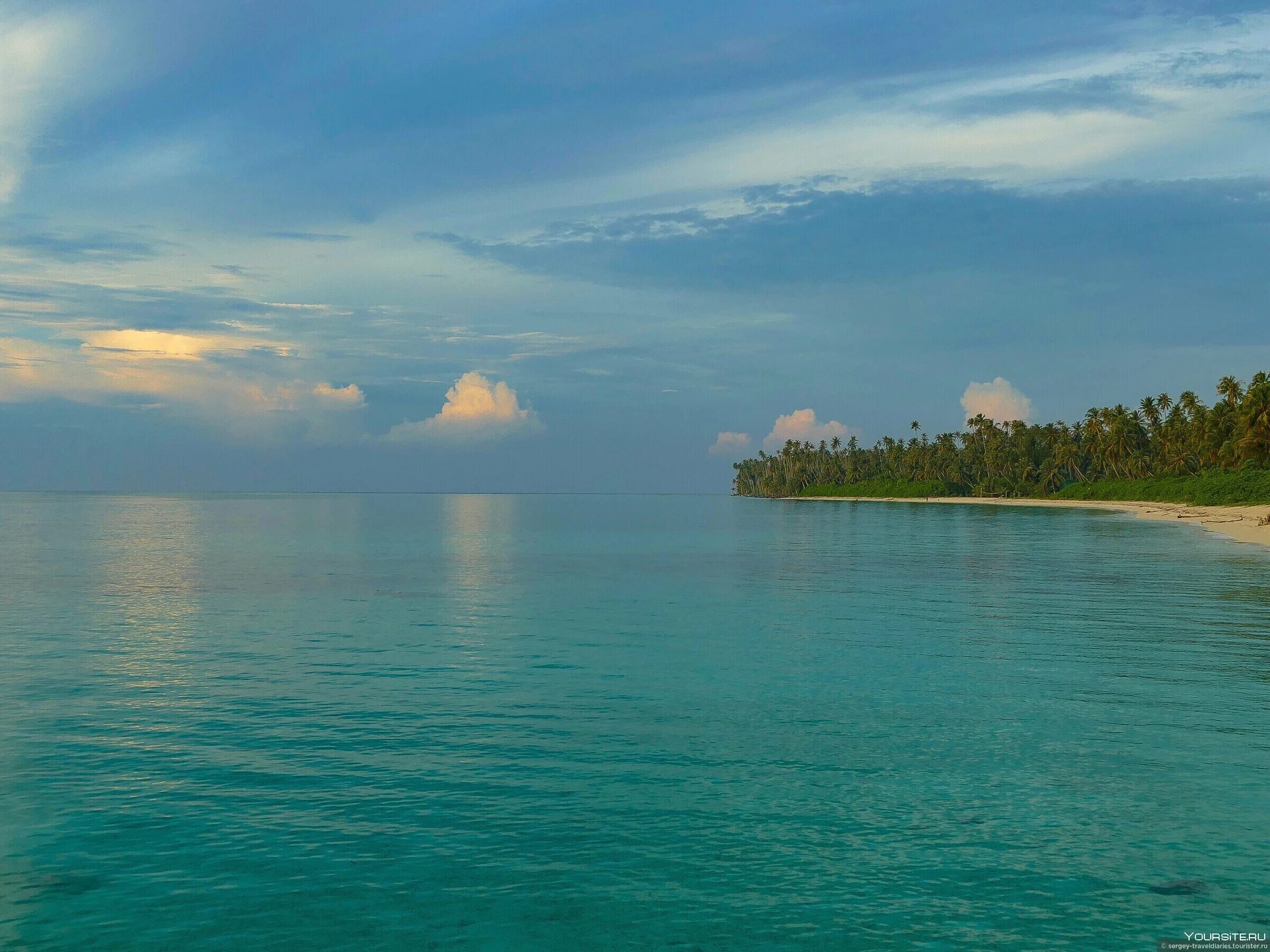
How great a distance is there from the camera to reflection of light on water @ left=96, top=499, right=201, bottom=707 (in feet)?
92.0

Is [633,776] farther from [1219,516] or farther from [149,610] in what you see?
[1219,516]

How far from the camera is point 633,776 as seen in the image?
694 inches

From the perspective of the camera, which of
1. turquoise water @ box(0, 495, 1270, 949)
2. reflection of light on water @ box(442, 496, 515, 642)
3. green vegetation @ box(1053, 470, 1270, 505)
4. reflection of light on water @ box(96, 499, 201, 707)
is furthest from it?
green vegetation @ box(1053, 470, 1270, 505)

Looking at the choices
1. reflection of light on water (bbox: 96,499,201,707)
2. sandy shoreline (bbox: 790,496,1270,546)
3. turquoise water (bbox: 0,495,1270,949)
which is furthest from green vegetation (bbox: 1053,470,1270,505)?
reflection of light on water (bbox: 96,499,201,707)

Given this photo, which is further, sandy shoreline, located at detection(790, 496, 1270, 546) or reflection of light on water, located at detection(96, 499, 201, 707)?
sandy shoreline, located at detection(790, 496, 1270, 546)

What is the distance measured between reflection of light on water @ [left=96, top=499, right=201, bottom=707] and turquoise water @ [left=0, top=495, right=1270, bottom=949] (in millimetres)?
321

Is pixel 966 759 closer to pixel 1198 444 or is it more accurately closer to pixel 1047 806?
pixel 1047 806

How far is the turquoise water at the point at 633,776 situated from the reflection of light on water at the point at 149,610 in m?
0.32

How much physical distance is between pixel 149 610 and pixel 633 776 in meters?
34.0

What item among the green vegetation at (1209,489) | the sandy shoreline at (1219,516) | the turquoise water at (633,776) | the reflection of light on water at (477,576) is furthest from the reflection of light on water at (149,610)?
the green vegetation at (1209,489)

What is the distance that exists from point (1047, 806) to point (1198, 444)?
588 feet

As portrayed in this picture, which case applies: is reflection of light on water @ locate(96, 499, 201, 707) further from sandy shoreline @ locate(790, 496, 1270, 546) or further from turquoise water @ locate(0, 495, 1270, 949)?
sandy shoreline @ locate(790, 496, 1270, 546)

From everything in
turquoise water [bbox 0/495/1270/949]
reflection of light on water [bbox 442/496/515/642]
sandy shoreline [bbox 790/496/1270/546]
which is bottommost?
reflection of light on water [bbox 442/496/515/642]

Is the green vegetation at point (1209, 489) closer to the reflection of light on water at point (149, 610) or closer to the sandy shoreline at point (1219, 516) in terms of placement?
the sandy shoreline at point (1219, 516)
